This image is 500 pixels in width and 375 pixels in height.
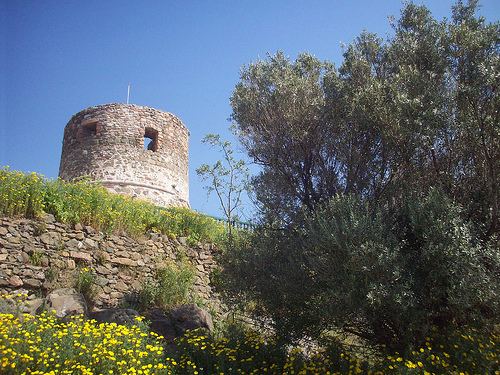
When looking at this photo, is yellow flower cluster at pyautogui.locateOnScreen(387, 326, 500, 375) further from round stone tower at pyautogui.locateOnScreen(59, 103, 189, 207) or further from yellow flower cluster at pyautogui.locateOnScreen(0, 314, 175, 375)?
round stone tower at pyautogui.locateOnScreen(59, 103, 189, 207)

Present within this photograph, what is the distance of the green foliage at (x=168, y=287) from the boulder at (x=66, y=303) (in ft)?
4.66

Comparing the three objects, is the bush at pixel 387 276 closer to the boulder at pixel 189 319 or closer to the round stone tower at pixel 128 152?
the boulder at pixel 189 319

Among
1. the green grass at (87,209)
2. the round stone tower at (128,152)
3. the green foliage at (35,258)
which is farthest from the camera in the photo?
the round stone tower at (128,152)

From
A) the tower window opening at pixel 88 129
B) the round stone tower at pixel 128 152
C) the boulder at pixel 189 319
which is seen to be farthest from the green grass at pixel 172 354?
the tower window opening at pixel 88 129

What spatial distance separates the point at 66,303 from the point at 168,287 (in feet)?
7.33

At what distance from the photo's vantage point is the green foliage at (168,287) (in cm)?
738

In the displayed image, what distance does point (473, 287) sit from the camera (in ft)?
14.3

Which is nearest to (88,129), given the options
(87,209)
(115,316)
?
(87,209)

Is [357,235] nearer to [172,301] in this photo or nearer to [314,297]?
[314,297]

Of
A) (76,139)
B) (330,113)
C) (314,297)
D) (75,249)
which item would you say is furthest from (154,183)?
(314,297)

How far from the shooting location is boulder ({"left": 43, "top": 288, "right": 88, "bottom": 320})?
5.74 m

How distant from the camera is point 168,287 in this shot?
7707 millimetres

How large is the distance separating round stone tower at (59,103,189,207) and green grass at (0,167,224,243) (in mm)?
3407

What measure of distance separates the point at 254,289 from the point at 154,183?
8494 millimetres
